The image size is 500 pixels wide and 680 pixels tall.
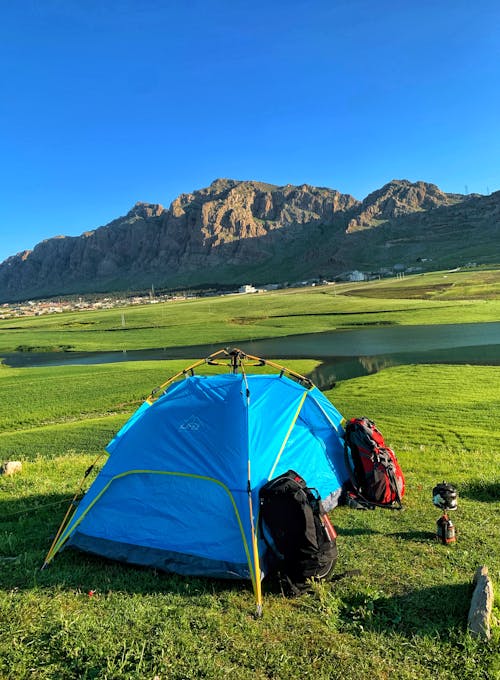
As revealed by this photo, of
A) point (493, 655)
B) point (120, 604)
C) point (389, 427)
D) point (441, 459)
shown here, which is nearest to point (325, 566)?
point (493, 655)

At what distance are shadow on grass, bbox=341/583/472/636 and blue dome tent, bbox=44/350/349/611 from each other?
4.93 feet

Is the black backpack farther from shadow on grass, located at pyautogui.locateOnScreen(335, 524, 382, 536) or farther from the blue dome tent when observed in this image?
shadow on grass, located at pyautogui.locateOnScreen(335, 524, 382, 536)

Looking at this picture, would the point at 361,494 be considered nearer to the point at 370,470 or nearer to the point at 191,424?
the point at 370,470

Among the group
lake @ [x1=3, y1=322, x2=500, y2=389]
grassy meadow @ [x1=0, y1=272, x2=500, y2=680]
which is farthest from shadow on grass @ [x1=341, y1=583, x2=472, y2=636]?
lake @ [x1=3, y1=322, x2=500, y2=389]

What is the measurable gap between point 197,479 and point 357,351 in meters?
50.9

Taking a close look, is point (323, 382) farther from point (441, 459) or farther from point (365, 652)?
point (365, 652)

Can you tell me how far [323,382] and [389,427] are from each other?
61.4 ft

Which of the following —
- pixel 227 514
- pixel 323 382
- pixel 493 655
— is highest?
pixel 227 514

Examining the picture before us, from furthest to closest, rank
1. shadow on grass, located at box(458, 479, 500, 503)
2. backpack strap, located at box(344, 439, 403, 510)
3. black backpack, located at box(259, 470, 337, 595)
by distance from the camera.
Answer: shadow on grass, located at box(458, 479, 500, 503) < backpack strap, located at box(344, 439, 403, 510) < black backpack, located at box(259, 470, 337, 595)

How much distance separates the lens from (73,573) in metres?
8.02

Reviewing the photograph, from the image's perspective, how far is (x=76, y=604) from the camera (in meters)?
7.02

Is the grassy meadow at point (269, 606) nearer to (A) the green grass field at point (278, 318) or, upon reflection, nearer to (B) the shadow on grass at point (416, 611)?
(B) the shadow on grass at point (416, 611)

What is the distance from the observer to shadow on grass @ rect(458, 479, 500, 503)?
11.1 meters

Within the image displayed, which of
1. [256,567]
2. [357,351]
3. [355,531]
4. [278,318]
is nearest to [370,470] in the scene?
[355,531]
